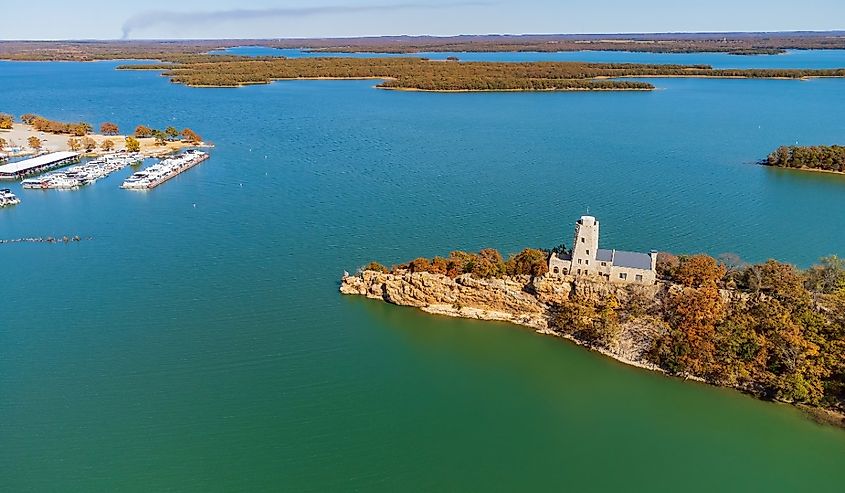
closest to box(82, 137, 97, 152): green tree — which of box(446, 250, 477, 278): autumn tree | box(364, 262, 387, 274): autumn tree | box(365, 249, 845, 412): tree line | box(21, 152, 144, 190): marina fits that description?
box(21, 152, 144, 190): marina

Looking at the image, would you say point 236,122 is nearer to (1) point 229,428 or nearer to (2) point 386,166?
(2) point 386,166

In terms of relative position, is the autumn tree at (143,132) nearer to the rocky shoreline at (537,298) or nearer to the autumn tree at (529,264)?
the rocky shoreline at (537,298)

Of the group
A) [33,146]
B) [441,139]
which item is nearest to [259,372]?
[441,139]

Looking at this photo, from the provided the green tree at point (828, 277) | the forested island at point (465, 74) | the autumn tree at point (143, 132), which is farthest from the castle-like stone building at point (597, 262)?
the forested island at point (465, 74)

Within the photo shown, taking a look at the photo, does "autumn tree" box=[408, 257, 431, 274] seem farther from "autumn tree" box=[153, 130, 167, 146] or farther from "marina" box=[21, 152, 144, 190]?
"autumn tree" box=[153, 130, 167, 146]

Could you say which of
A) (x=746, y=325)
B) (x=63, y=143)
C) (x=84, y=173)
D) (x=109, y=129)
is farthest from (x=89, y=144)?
(x=746, y=325)

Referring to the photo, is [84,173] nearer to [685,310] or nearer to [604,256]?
[604,256]

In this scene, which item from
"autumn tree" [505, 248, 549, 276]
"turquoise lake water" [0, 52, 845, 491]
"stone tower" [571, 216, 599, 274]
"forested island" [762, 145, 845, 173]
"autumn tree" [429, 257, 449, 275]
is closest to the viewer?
"turquoise lake water" [0, 52, 845, 491]
